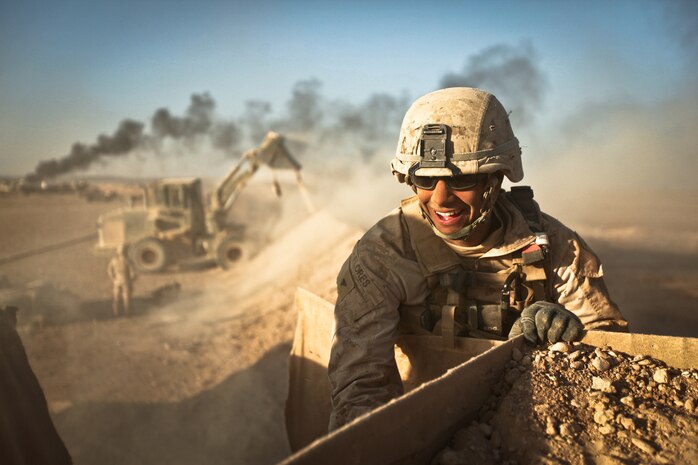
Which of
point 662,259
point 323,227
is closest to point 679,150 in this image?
point 662,259

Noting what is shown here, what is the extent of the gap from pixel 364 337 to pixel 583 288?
1.19 meters

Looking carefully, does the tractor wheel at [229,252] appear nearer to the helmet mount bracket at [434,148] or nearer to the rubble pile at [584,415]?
the helmet mount bracket at [434,148]

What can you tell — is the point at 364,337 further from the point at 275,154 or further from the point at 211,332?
the point at 275,154

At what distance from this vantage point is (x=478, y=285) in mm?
2721

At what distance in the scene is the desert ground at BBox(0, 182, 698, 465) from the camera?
5492 millimetres

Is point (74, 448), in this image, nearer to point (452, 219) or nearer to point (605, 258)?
point (452, 219)

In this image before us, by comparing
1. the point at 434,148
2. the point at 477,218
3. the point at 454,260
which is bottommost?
the point at 454,260

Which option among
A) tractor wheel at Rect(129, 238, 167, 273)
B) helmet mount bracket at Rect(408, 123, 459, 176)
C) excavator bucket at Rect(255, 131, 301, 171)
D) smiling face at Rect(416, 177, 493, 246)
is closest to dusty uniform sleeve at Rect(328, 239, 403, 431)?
smiling face at Rect(416, 177, 493, 246)

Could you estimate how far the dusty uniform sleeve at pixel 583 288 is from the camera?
2.68 m

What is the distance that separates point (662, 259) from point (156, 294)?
424 inches

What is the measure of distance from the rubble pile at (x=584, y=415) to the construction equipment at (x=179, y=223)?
13.2 metres

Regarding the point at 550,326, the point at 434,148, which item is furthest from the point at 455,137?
the point at 550,326

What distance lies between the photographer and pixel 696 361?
6.11 ft

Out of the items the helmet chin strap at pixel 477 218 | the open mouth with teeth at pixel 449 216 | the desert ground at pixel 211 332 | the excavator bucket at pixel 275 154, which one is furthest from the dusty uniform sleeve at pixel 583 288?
the excavator bucket at pixel 275 154
